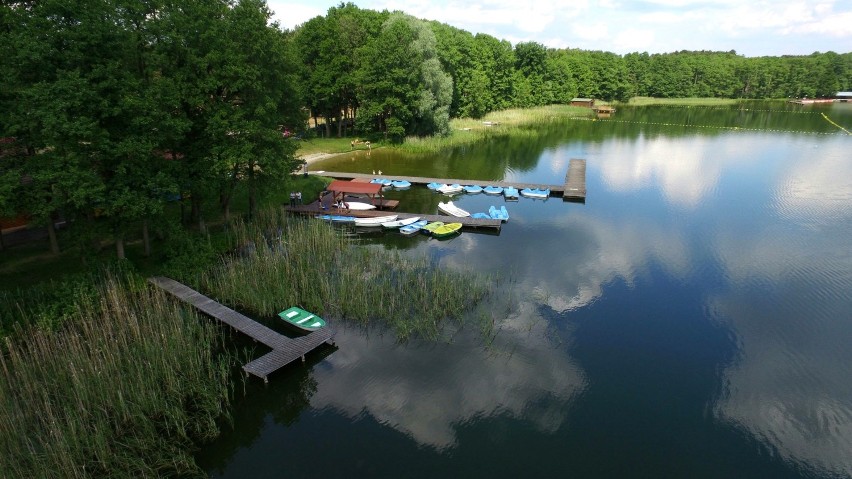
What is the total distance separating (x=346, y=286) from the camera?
25281 millimetres

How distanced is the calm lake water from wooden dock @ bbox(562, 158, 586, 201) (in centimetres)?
446

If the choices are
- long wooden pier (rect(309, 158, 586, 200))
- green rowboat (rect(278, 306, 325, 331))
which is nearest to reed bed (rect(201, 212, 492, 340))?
green rowboat (rect(278, 306, 325, 331))

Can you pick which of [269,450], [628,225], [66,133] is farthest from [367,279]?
[628,225]

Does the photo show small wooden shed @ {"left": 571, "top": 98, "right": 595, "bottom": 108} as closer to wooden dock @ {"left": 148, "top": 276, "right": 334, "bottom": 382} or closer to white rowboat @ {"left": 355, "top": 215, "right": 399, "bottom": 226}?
white rowboat @ {"left": 355, "top": 215, "right": 399, "bottom": 226}

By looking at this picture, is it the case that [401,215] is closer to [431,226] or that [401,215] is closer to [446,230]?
[431,226]

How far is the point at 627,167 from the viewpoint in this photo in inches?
2309

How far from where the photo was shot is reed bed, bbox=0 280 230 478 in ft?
48.4

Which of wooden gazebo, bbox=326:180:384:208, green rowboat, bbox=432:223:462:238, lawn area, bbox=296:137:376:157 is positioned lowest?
green rowboat, bbox=432:223:462:238

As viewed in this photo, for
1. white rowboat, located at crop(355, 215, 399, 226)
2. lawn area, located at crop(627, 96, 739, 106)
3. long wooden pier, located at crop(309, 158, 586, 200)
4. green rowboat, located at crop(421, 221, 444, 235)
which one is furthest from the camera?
lawn area, located at crop(627, 96, 739, 106)

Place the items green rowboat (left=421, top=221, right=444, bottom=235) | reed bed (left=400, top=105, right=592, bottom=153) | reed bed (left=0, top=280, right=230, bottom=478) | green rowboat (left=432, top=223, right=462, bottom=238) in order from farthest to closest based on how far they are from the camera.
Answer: reed bed (left=400, top=105, right=592, bottom=153)
green rowboat (left=421, top=221, right=444, bottom=235)
green rowboat (left=432, top=223, right=462, bottom=238)
reed bed (left=0, top=280, right=230, bottom=478)

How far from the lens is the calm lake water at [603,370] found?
16.5 m

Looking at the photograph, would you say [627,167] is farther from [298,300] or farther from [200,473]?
[200,473]

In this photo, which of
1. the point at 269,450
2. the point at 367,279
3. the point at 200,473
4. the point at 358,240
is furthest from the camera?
the point at 358,240

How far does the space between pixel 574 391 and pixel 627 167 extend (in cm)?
4627
